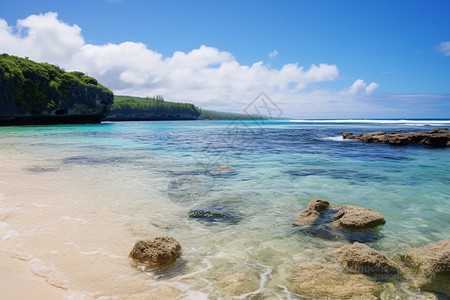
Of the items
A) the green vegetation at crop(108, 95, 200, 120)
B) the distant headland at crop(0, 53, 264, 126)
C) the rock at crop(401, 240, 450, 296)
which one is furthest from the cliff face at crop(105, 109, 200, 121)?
the rock at crop(401, 240, 450, 296)

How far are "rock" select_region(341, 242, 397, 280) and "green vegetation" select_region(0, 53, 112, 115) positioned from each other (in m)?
71.6

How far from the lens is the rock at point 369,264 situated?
3.72m

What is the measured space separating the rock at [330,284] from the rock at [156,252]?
1.74m

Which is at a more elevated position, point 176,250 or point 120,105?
point 120,105

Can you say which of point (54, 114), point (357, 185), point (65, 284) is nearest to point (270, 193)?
point (357, 185)

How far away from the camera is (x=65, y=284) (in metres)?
3.34

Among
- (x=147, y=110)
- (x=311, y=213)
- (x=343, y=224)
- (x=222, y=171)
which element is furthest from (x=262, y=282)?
(x=147, y=110)

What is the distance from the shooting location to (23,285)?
3.22m

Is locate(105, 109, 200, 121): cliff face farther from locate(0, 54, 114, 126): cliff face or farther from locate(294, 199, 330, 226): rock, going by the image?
locate(294, 199, 330, 226): rock

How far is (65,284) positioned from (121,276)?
0.64m

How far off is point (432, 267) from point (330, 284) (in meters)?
1.54

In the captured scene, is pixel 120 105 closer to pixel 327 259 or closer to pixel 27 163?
pixel 27 163

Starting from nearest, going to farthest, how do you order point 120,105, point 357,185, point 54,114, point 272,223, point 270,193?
point 272,223 → point 270,193 → point 357,185 → point 54,114 → point 120,105

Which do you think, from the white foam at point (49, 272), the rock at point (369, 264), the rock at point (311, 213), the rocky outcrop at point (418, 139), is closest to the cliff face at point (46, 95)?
the rocky outcrop at point (418, 139)
